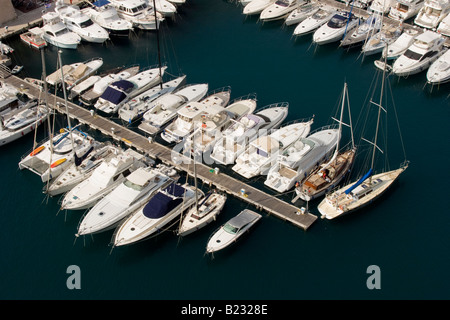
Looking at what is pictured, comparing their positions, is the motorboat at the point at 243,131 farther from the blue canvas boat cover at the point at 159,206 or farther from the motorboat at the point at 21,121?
the motorboat at the point at 21,121

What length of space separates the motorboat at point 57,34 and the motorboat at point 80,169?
2530cm

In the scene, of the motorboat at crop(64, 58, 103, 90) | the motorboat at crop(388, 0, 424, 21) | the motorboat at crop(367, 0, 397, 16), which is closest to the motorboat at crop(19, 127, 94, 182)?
the motorboat at crop(64, 58, 103, 90)

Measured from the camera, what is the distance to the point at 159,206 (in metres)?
52.5

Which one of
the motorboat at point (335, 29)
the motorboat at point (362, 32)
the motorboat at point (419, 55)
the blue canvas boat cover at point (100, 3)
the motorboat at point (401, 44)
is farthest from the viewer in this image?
the blue canvas boat cover at point (100, 3)

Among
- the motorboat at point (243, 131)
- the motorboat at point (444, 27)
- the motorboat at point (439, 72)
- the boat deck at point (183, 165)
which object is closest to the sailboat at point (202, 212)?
the boat deck at point (183, 165)

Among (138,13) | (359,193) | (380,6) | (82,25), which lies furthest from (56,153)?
(380,6)

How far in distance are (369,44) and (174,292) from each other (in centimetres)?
4639

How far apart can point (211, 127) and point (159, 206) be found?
13157 mm

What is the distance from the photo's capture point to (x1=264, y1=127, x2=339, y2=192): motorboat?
56750mm

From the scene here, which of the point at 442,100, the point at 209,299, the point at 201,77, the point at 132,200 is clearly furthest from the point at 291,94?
the point at 209,299

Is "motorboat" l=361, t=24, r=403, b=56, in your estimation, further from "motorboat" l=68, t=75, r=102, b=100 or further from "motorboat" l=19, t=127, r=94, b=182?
"motorboat" l=19, t=127, r=94, b=182

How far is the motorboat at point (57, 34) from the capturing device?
263 feet

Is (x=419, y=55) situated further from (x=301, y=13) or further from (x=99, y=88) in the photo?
(x=99, y=88)
